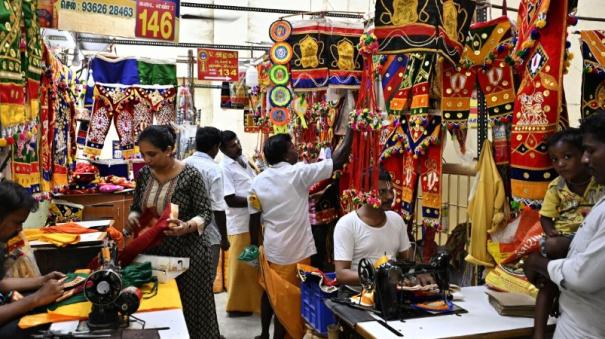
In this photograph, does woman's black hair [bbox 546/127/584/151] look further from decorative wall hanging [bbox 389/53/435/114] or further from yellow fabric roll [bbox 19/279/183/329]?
yellow fabric roll [bbox 19/279/183/329]

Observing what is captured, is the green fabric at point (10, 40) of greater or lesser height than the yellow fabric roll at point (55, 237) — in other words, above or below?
above

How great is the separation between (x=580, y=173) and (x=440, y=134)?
3.57 feet

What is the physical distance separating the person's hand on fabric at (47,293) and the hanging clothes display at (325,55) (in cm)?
265

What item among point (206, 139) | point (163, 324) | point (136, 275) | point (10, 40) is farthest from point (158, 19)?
point (163, 324)

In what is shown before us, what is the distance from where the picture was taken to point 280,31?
14.7ft

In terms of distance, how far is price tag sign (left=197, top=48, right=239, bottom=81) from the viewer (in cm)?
801

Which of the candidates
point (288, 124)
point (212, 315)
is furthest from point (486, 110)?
point (288, 124)

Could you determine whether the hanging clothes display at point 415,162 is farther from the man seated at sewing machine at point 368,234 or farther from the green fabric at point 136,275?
A: the green fabric at point 136,275

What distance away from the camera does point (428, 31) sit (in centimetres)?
271

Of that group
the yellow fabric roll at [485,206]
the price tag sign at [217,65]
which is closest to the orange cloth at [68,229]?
the yellow fabric roll at [485,206]

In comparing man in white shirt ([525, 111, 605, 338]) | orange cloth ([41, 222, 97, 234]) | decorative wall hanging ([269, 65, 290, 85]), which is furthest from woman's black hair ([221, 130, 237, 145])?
man in white shirt ([525, 111, 605, 338])

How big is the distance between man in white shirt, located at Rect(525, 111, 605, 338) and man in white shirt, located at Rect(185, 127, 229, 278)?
2798 mm

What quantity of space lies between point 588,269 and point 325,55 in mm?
2960

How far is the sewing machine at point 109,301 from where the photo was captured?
2.14 meters
